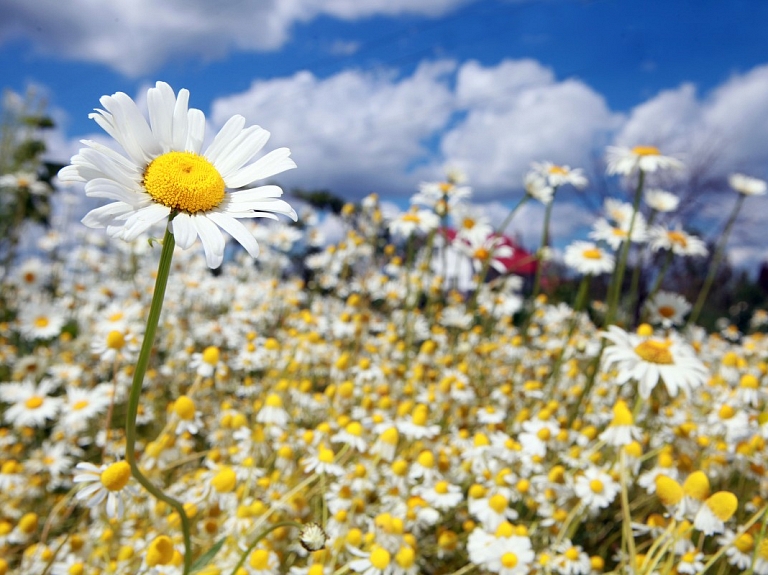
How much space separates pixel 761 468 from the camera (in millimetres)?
2066

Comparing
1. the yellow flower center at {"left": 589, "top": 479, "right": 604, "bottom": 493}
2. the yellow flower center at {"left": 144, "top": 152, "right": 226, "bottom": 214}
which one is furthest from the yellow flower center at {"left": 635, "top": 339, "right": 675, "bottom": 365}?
the yellow flower center at {"left": 144, "top": 152, "right": 226, "bottom": 214}

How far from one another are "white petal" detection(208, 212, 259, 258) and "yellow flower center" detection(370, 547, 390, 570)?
90 cm

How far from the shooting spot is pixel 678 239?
2.77 metres

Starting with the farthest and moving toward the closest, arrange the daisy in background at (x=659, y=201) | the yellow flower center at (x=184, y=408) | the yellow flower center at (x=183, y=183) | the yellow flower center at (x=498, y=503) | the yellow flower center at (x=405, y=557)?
the daisy in background at (x=659, y=201) < the yellow flower center at (x=498, y=503) < the yellow flower center at (x=405, y=557) < the yellow flower center at (x=184, y=408) < the yellow flower center at (x=183, y=183)

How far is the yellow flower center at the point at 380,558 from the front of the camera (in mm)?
1332

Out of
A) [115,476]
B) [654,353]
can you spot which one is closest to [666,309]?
[654,353]

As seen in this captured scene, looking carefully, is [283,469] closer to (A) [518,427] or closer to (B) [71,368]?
(A) [518,427]

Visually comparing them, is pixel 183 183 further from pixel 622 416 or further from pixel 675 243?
pixel 675 243

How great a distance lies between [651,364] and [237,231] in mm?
1470

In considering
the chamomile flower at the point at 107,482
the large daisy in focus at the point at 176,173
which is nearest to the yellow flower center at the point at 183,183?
the large daisy in focus at the point at 176,173

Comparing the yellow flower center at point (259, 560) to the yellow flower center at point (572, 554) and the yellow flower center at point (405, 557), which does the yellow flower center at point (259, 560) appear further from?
the yellow flower center at point (572, 554)

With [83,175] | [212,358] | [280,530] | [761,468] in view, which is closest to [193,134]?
[83,175]

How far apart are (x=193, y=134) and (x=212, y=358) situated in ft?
2.90

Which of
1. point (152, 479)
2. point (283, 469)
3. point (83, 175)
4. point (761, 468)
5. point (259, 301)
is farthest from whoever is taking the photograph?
point (259, 301)
